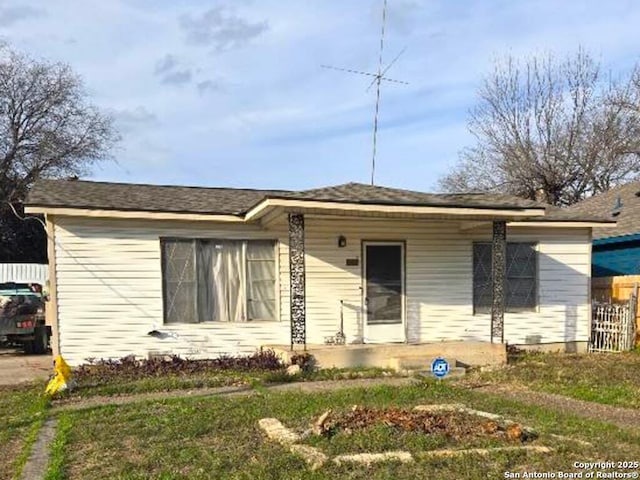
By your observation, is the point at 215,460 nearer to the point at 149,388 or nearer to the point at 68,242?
the point at 149,388

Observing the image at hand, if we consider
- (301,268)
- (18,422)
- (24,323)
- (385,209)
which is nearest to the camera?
(18,422)

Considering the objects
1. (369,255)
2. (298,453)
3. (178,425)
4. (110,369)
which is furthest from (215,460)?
(369,255)

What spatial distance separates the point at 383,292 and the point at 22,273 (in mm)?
18359

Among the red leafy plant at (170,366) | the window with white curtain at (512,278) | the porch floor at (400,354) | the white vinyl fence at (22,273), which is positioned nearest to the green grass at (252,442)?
the red leafy plant at (170,366)

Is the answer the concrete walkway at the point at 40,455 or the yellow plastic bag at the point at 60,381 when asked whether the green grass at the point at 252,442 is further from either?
the yellow plastic bag at the point at 60,381

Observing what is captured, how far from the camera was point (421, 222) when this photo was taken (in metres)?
12.5

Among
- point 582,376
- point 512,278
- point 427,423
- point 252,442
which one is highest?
point 512,278

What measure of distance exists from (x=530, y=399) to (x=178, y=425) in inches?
176

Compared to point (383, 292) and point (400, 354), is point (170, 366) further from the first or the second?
point (383, 292)

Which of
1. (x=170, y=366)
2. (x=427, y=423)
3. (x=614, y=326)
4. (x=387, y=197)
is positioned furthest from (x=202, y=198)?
(x=614, y=326)

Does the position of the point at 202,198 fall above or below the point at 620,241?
above

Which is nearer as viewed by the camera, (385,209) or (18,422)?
(18,422)

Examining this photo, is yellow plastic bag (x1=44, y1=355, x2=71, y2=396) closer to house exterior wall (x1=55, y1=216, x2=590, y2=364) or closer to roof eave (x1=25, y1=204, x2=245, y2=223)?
house exterior wall (x1=55, y1=216, x2=590, y2=364)

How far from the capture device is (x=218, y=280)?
11.6m
